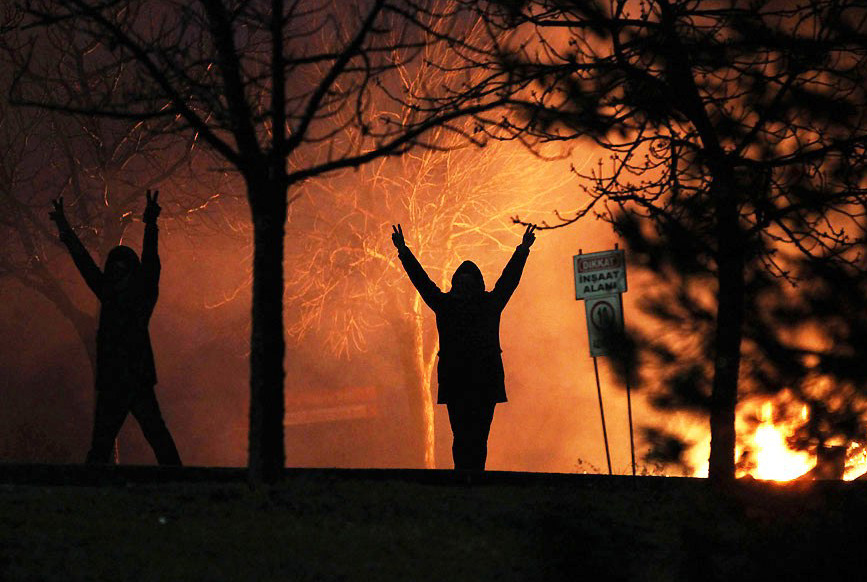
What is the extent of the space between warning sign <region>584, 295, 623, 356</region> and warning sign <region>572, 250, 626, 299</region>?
81mm

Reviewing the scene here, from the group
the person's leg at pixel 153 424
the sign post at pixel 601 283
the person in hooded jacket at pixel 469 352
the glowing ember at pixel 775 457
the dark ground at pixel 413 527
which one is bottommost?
the dark ground at pixel 413 527

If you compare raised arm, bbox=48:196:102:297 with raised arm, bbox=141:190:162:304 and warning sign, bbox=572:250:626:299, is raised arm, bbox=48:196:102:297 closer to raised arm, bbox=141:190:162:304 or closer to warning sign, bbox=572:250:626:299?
raised arm, bbox=141:190:162:304

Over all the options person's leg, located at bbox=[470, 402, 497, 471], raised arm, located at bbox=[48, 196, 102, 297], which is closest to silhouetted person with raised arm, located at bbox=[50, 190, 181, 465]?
raised arm, located at bbox=[48, 196, 102, 297]

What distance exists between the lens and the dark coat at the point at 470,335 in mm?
9336

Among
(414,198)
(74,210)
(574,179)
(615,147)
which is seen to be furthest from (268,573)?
(574,179)

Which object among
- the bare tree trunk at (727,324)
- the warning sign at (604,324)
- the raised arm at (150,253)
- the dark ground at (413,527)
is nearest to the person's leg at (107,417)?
→ the raised arm at (150,253)

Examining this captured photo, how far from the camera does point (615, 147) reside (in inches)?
385

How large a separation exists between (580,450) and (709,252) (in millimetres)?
23996

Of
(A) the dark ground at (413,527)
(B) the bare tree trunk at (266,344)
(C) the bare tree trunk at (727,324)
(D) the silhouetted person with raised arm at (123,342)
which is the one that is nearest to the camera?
(A) the dark ground at (413,527)

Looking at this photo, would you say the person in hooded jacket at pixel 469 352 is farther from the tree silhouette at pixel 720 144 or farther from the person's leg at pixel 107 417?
the person's leg at pixel 107 417

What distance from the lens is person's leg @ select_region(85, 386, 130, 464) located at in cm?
898

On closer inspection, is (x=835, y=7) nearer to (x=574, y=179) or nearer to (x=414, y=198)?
(x=414, y=198)

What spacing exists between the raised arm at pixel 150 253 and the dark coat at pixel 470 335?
190 centimetres

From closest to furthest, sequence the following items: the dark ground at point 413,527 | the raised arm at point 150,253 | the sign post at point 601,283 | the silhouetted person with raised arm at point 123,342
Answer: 1. the dark ground at point 413,527
2. the raised arm at point 150,253
3. the silhouetted person with raised arm at point 123,342
4. the sign post at point 601,283
